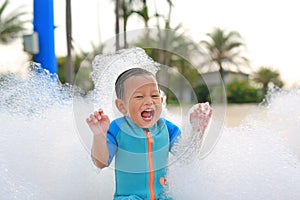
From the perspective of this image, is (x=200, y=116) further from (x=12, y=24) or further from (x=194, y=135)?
(x=12, y=24)

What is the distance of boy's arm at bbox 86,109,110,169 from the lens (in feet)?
4.53

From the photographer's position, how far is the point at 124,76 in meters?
1.46

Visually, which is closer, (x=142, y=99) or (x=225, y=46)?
(x=142, y=99)

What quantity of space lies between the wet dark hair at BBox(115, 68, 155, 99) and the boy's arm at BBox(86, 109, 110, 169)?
0.10m

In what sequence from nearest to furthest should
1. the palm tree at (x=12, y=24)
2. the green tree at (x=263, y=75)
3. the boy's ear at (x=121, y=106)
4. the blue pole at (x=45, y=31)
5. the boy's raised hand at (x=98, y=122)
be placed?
1. the boy's raised hand at (x=98, y=122)
2. the boy's ear at (x=121, y=106)
3. the blue pole at (x=45, y=31)
4. the palm tree at (x=12, y=24)
5. the green tree at (x=263, y=75)

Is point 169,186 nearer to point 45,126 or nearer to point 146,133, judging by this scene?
point 146,133

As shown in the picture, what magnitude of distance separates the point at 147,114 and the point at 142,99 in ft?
0.16

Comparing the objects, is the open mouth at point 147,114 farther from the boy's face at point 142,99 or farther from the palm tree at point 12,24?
the palm tree at point 12,24

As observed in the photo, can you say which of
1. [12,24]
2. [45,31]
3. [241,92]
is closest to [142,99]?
[45,31]

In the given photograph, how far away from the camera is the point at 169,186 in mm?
1532

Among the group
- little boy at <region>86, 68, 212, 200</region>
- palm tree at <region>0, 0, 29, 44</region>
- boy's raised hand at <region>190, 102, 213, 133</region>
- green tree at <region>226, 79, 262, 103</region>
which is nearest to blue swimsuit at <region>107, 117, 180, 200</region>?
little boy at <region>86, 68, 212, 200</region>

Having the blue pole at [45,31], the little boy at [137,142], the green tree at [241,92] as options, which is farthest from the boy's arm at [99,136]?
the green tree at [241,92]

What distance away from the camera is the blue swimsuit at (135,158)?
147 centimetres

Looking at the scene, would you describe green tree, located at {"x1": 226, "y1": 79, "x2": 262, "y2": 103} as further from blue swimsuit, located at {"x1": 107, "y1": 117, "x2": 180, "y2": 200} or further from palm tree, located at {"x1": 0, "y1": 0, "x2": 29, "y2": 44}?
blue swimsuit, located at {"x1": 107, "y1": 117, "x2": 180, "y2": 200}
